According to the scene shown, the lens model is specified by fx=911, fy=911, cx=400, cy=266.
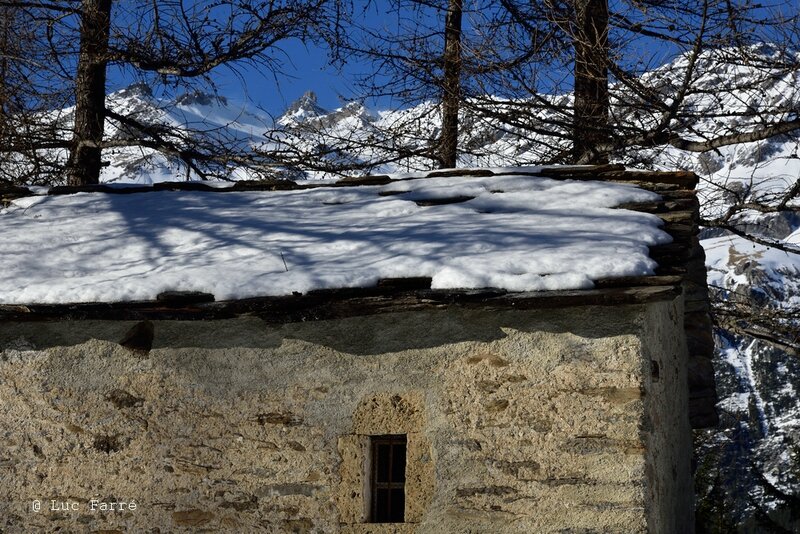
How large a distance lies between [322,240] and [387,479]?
1.52 m

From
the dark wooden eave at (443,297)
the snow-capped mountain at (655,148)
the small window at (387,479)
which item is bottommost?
the small window at (387,479)

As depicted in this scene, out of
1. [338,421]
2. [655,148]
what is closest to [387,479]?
[338,421]

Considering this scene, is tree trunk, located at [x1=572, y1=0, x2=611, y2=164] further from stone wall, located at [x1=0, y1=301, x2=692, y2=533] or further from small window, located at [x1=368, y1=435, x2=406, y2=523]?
small window, located at [x1=368, y1=435, x2=406, y2=523]

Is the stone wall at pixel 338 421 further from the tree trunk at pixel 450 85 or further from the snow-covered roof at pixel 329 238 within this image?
the tree trunk at pixel 450 85

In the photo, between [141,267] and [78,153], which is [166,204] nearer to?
[141,267]

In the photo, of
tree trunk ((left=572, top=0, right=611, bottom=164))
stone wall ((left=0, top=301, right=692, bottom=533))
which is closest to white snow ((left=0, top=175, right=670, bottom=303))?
stone wall ((left=0, top=301, right=692, bottom=533))

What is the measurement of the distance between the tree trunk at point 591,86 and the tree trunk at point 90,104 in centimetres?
469

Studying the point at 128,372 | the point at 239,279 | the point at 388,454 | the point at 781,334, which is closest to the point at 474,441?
the point at 388,454

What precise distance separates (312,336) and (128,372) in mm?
1058

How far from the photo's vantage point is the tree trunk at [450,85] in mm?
8867

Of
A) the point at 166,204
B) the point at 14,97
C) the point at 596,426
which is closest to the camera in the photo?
the point at 596,426

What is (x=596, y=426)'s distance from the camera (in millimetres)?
4441

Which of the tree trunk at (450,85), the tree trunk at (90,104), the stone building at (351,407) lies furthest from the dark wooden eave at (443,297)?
the tree trunk at (90,104)

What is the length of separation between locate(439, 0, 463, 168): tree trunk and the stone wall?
13.9 feet
